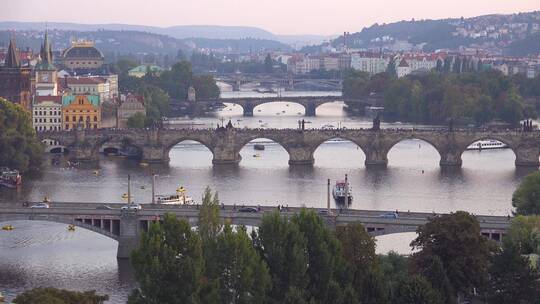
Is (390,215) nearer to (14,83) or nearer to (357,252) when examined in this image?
(357,252)

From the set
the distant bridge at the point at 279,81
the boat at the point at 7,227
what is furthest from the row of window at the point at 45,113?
the distant bridge at the point at 279,81

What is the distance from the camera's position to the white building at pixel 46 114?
60906 mm

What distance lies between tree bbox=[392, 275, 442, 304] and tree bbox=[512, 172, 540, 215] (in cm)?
987

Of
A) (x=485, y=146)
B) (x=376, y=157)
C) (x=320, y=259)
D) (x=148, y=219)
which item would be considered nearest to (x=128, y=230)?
(x=148, y=219)

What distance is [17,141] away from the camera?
4944cm

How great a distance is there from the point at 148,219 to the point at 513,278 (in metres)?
10.4

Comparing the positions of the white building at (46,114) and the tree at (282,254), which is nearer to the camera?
the tree at (282,254)

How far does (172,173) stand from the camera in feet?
162

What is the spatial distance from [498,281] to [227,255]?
5.15 meters

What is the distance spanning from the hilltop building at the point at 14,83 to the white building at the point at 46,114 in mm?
414

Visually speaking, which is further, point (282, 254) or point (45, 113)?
point (45, 113)

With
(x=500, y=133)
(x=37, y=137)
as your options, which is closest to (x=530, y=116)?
(x=500, y=133)

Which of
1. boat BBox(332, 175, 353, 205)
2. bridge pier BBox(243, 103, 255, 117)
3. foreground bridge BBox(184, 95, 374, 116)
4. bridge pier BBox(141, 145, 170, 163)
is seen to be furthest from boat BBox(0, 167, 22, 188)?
bridge pier BBox(243, 103, 255, 117)

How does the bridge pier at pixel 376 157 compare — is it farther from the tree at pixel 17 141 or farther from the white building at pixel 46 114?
the white building at pixel 46 114
